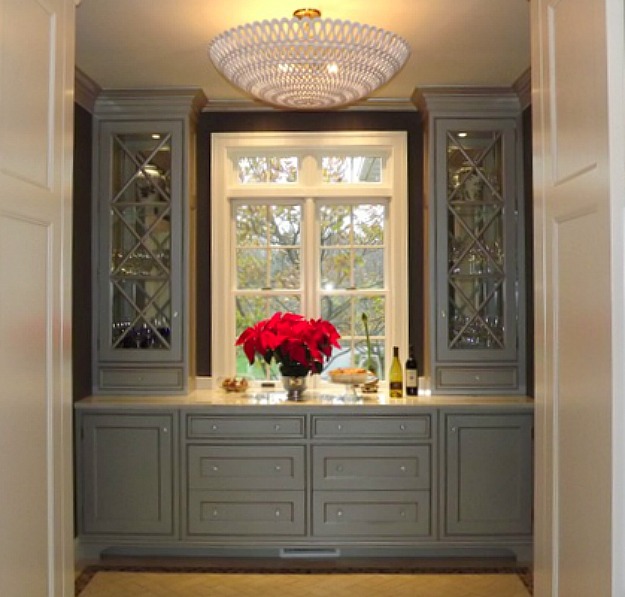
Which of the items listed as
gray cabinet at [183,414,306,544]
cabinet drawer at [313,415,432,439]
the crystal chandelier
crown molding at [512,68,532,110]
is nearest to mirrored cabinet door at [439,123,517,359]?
crown molding at [512,68,532,110]

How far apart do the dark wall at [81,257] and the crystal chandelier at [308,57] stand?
1.55m

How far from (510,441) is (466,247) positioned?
1189 mm

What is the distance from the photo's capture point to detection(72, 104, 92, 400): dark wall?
4.34m

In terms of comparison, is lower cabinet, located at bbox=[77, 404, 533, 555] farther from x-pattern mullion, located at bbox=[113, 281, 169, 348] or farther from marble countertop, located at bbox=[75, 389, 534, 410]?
x-pattern mullion, located at bbox=[113, 281, 169, 348]

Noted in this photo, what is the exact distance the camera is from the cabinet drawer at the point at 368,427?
4.30 meters

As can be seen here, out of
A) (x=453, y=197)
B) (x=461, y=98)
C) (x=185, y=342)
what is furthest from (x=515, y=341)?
(x=185, y=342)

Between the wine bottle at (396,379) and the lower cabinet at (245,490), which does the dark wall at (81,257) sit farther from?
the wine bottle at (396,379)

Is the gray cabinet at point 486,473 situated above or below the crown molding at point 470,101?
below

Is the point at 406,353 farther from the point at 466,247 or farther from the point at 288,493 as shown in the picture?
the point at 288,493

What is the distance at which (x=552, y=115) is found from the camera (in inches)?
84.1

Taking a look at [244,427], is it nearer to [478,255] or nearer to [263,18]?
[478,255]

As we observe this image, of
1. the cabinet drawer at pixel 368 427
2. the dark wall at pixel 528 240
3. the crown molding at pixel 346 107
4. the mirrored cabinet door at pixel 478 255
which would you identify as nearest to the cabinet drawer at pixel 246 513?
the cabinet drawer at pixel 368 427

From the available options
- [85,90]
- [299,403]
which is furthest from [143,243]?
[299,403]

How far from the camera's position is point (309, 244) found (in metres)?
4.93
